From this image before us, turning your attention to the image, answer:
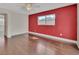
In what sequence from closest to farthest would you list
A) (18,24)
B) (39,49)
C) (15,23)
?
1. (39,49)
2. (15,23)
3. (18,24)

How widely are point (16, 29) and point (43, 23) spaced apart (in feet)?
8.30

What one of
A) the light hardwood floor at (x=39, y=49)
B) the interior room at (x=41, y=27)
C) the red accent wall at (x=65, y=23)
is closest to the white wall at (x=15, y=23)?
the interior room at (x=41, y=27)

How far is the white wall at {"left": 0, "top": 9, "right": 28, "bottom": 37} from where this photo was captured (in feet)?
26.6

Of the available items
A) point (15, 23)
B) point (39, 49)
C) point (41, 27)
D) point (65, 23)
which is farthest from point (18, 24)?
point (39, 49)

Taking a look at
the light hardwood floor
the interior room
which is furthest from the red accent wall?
the light hardwood floor

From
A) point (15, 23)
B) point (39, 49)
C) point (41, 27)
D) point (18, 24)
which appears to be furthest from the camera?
point (18, 24)

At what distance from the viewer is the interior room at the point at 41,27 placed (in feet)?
15.9

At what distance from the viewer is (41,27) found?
9047mm

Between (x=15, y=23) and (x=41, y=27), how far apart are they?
2.23 meters

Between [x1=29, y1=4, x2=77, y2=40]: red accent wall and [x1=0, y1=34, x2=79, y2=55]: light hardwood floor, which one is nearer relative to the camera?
[x1=0, y1=34, x2=79, y2=55]: light hardwood floor

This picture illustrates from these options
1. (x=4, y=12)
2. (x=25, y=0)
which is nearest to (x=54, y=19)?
(x=4, y=12)

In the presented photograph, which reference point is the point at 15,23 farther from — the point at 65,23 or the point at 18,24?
the point at 65,23

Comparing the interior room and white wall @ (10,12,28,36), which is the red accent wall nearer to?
the interior room
